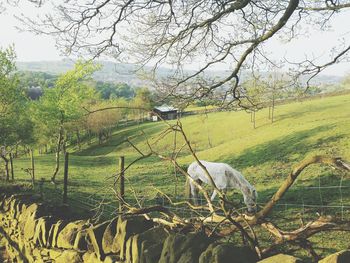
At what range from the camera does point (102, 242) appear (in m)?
4.45

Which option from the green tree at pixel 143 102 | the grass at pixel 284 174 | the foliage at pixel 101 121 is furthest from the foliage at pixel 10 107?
the foliage at pixel 101 121

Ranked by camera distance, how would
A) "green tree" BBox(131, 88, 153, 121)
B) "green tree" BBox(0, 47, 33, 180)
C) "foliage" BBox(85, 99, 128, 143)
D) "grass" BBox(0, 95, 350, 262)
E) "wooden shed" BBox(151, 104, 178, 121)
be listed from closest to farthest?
1. "wooden shed" BBox(151, 104, 178, 121)
2. "green tree" BBox(131, 88, 153, 121)
3. "grass" BBox(0, 95, 350, 262)
4. "green tree" BBox(0, 47, 33, 180)
5. "foliage" BBox(85, 99, 128, 143)

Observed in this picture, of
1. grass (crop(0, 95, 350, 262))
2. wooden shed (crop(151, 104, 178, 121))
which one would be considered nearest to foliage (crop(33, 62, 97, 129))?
grass (crop(0, 95, 350, 262))

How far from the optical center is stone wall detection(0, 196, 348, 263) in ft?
10.4

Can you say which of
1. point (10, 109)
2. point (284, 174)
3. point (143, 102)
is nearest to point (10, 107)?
point (10, 109)

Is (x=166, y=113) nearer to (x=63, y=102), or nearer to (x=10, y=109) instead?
(x=10, y=109)

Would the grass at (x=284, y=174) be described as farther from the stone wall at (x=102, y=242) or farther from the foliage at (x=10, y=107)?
the foliage at (x=10, y=107)

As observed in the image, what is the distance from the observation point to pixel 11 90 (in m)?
22.9

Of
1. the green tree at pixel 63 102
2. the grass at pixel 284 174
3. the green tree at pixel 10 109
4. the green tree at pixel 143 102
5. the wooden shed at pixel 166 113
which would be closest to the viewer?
the wooden shed at pixel 166 113

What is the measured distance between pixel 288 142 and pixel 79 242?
18639 mm

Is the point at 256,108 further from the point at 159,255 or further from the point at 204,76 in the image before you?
the point at 159,255

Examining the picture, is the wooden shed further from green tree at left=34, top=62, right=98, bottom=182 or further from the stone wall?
green tree at left=34, top=62, right=98, bottom=182

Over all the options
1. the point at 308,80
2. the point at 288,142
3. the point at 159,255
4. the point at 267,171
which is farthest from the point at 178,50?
the point at 288,142

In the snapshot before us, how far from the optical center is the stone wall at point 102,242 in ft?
10.4
